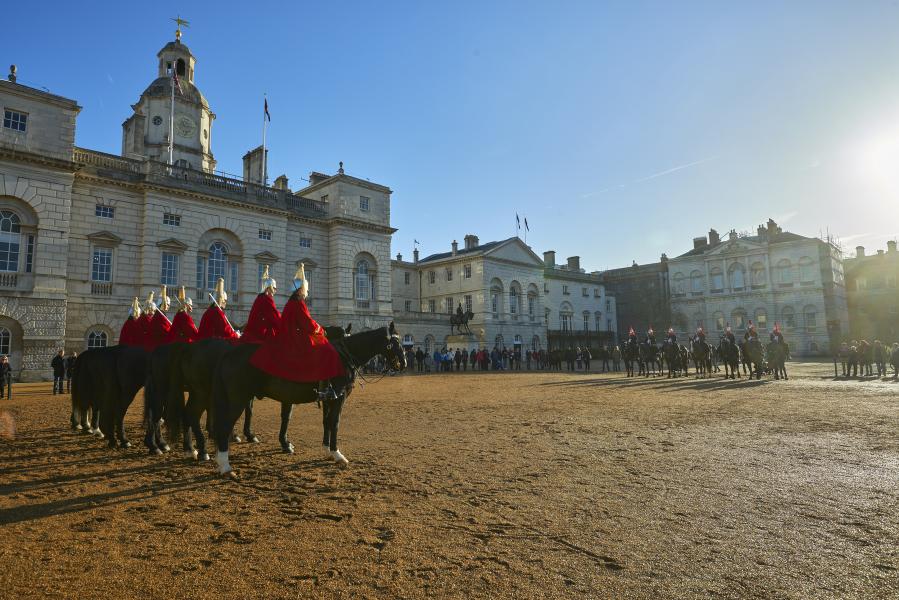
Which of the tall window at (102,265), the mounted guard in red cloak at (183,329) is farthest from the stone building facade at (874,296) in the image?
the tall window at (102,265)

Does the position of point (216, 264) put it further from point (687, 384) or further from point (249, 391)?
point (687, 384)

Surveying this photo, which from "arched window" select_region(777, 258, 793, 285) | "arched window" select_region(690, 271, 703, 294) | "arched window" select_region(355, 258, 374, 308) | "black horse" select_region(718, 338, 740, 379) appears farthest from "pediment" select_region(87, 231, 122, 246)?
"arched window" select_region(777, 258, 793, 285)

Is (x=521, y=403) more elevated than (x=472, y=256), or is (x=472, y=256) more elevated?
(x=472, y=256)

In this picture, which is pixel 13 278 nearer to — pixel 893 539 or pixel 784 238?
pixel 893 539

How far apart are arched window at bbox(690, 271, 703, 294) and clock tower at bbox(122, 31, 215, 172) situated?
185 ft

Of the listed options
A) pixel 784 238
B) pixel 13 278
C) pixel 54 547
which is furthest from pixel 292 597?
pixel 784 238

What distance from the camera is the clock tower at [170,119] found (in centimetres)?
3619

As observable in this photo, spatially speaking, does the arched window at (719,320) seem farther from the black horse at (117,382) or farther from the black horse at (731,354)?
the black horse at (117,382)

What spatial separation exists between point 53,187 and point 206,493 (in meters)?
26.3

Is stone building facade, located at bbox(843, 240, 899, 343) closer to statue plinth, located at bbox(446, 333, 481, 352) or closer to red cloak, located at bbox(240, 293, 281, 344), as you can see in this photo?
statue plinth, located at bbox(446, 333, 481, 352)

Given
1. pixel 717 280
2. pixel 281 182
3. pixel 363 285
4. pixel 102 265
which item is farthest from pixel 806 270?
pixel 102 265

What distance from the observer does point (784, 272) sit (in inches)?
2216

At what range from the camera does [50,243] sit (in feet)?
78.7

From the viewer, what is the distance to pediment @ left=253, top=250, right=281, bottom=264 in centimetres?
3134
